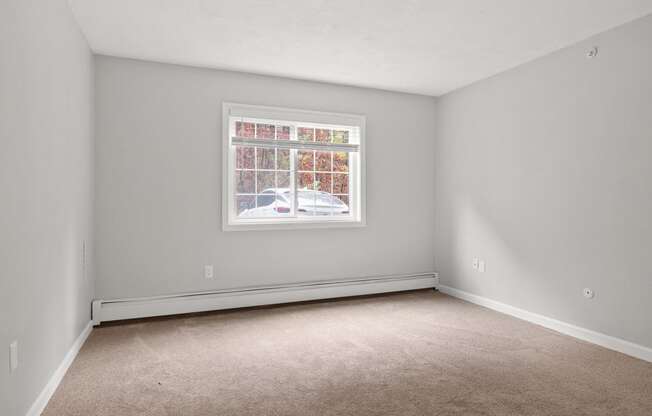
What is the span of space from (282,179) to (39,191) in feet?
8.49

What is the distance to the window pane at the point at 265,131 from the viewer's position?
4.45 metres

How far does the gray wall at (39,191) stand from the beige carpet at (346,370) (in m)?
0.39

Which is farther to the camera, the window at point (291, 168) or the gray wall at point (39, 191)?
the window at point (291, 168)

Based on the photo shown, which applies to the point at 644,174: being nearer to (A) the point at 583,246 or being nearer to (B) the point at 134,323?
(A) the point at 583,246

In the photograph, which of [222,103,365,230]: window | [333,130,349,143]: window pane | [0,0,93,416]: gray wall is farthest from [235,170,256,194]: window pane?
[0,0,93,416]: gray wall

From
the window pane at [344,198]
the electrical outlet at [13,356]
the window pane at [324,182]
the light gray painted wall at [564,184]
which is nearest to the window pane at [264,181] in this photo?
the window pane at [324,182]

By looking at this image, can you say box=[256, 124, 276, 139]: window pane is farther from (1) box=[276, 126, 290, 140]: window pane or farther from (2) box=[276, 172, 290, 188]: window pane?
(2) box=[276, 172, 290, 188]: window pane

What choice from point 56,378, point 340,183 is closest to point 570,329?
point 340,183

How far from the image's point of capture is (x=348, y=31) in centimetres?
327

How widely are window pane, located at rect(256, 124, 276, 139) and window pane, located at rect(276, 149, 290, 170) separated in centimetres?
19

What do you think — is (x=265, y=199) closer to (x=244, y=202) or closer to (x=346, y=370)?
(x=244, y=202)

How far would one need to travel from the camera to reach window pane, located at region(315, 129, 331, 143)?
474cm

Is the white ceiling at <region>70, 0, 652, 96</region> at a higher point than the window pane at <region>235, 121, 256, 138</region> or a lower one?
higher

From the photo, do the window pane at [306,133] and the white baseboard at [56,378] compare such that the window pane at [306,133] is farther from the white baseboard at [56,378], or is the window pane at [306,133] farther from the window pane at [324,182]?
the white baseboard at [56,378]
